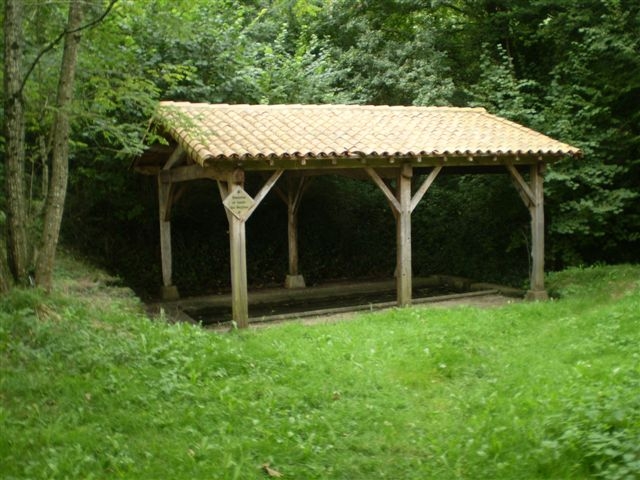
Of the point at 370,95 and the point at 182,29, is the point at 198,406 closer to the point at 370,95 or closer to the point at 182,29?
the point at 182,29

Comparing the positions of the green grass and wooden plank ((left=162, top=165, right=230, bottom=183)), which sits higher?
wooden plank ((left=162, top=165, right=230, bottom=183))

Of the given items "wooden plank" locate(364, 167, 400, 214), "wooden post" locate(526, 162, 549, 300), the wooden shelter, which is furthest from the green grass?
"wooden post" locate(526, 162, 549, 300)

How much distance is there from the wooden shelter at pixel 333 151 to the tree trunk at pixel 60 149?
1.30 m

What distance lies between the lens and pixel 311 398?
5.91 m

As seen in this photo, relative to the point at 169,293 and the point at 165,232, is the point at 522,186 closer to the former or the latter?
the point at 165,232

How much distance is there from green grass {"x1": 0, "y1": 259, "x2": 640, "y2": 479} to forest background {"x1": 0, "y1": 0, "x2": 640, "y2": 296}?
15.4 feet

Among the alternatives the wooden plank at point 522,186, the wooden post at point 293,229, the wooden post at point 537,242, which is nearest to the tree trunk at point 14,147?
the wooden post at point 293,229

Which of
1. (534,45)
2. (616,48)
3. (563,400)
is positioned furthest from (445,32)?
(563,400)

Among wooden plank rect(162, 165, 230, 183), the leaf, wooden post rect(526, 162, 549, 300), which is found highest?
wooden plank rect(162, 165, 230, 183)

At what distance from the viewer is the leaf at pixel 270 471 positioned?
14.1 ft

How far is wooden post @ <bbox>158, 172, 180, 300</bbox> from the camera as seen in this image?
12258 mm

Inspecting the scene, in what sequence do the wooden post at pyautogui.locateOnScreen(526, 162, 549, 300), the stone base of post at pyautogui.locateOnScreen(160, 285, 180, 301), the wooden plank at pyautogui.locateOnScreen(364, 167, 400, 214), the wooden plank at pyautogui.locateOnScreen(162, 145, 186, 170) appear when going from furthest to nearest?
the stone base of post at pyautogui.locateOnScreen(160, 285, 180, 301), the wooden post at pyautogui.locateOnScreen(526, 162, 549, 300), the wooden plank at pyautogui.locateOnScreen(162, 145, 186, 170), the wooden plank at pyautogui.locateOnScreen(364, 167, 400, 214)

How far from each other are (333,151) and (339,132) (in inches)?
46.4

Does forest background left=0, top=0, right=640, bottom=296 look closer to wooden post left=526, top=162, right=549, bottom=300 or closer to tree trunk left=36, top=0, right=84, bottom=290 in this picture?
wooden post left=526, top=162, right=549, bottom=300
